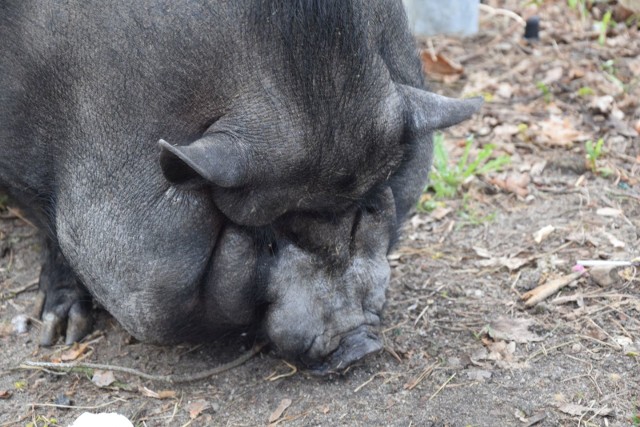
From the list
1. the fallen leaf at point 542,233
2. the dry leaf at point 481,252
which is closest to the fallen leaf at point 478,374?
the dry leaf at point 481,252

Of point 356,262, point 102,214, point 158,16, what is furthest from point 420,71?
point 102,214

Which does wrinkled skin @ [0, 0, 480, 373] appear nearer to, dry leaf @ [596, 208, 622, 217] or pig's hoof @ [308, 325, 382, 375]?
pig's hoof @ [308, 325, 382, 375]

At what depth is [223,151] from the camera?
300 cm

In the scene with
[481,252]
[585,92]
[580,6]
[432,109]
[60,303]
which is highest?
[432,109]

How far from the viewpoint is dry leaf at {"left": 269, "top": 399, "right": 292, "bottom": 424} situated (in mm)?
3479

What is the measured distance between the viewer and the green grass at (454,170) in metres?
5.28

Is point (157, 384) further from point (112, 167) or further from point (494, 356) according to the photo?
point (494, 356)

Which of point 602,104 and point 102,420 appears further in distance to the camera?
point 602,104

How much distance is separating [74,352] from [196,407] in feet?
2.45

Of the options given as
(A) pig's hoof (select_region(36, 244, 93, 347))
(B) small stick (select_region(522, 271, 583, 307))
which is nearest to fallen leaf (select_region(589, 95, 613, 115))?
(B) small stick (select_region(522, 271, 583, 307))

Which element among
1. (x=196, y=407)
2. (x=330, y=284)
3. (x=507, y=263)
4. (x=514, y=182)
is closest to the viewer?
(x=330, y=284)

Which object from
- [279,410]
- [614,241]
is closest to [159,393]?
[279,410]

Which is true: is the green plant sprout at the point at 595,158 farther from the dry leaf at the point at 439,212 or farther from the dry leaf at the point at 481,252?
the dry leaf at the point at 481,252

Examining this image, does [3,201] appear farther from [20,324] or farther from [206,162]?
[206,162]
